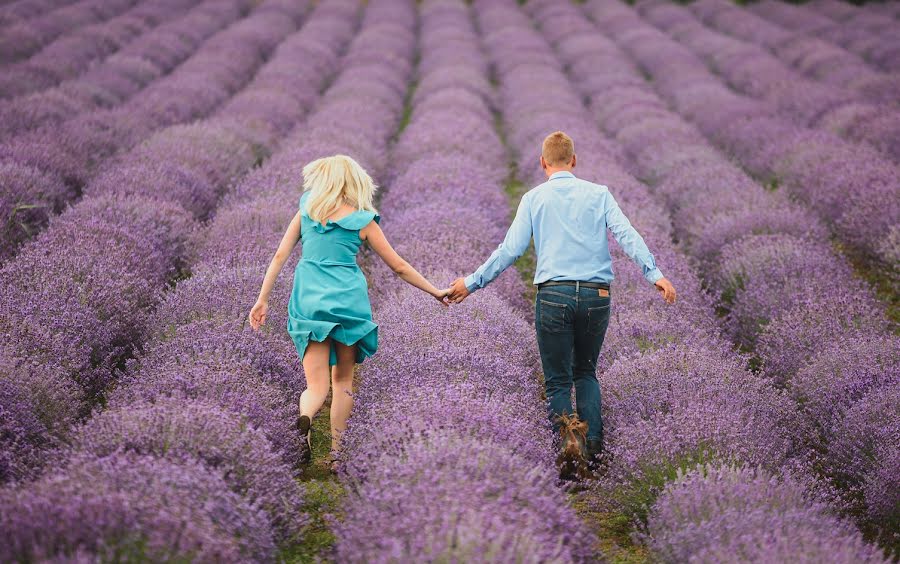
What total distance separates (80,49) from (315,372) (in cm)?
1175

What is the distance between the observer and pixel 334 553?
3.02 meters

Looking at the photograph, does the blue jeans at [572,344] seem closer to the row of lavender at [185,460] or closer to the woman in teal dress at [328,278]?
the woman in teal dress at [328,278]

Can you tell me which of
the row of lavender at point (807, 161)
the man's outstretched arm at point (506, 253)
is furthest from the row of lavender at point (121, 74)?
the row of lavender at point (807, 161)

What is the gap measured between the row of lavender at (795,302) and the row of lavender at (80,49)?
7192mm

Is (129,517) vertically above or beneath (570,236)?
above

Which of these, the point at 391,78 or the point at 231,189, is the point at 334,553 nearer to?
the point at 231,189

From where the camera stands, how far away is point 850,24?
60.7 ft

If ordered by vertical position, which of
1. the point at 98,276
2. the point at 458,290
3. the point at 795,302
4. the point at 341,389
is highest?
the point at 458,290

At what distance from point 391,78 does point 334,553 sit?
11.4 meters

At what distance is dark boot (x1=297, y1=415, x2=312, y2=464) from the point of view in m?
3.57

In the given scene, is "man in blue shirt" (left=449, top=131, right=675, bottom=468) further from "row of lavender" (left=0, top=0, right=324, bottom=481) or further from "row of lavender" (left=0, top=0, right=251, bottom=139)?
"row of lavender" (left=0, top=0, right=251, bottom=139)

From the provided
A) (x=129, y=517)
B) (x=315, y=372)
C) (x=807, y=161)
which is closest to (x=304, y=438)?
(x=315, y=372)

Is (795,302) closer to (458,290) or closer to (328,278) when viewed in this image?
(458,290)

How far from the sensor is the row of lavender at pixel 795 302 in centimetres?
354
